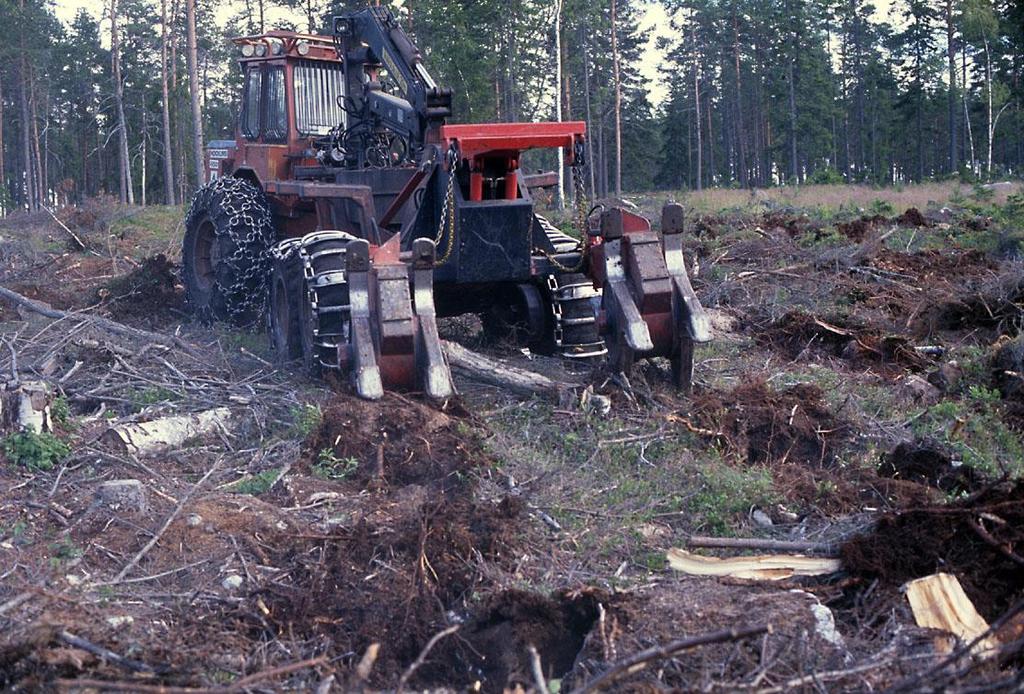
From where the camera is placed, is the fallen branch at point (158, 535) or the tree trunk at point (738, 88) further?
the tree trunk at point (738, 88)

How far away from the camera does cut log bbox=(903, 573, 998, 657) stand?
14.3 feet

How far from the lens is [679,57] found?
60281 mm

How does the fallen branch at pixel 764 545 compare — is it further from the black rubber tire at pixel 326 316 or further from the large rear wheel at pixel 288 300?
the large rear wheel at pixel 288 300

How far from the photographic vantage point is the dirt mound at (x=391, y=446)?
6.64 m

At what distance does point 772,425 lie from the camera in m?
7.11

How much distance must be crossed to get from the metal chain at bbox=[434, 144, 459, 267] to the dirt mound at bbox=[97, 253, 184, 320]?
205 inches

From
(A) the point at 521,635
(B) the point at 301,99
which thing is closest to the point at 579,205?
(B) the point at 301,99

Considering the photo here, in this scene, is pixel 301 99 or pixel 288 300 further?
pixel 301 99

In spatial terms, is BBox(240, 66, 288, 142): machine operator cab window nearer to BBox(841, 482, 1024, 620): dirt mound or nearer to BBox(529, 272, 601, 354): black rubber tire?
BBox(529, 272, 601, 354): black rubber tire

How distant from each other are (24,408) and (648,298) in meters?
4.32

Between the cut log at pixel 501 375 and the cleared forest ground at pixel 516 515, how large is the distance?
0.12 meters

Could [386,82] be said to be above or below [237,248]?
above

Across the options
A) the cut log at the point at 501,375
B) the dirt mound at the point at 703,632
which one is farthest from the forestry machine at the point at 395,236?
the dirt mound at the point at 703,632

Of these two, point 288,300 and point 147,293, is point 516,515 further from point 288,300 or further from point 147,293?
point 147,293
